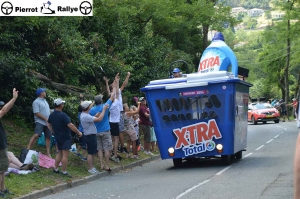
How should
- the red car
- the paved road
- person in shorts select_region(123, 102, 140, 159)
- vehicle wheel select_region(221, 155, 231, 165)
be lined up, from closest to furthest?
the paved road
vehicle wheel select_region(221, 155, 231, 165)
person in shorts select_region(123, 102, 140, 159)
the red car

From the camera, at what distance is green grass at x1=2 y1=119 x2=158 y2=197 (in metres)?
12.5

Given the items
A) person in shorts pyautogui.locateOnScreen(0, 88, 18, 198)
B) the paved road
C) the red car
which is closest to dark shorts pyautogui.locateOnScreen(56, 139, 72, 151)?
the paved road

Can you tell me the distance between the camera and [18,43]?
18.5m

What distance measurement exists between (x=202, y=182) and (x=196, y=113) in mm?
3071

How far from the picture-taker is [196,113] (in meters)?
16.0

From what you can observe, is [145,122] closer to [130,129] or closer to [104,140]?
[130,129]

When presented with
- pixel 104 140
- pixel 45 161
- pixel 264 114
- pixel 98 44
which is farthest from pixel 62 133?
pixel 264 114

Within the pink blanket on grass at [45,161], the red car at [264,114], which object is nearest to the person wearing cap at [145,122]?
the pink blanket on grass at [45,161]

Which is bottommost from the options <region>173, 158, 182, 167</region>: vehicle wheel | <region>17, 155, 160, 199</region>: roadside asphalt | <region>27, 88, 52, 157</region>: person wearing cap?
<region>17, 155, 160, 199</region>: roadside asphalt

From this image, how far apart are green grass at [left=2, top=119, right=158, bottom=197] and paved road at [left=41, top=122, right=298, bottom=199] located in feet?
1.66

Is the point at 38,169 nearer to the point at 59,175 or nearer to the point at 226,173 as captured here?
the point at 59,175

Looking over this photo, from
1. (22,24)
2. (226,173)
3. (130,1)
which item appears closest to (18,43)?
(22,24)

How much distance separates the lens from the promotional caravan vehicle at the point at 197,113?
620 inches
